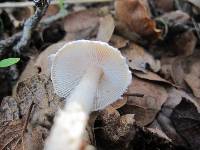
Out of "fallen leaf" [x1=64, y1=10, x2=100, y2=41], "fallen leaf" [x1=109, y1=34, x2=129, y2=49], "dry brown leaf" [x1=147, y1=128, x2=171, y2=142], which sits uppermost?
"fallen leaf" [x1=64, y1=10, x2=100, y2=41]

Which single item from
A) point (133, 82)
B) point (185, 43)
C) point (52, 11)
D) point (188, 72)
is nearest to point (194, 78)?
point (188, 72)

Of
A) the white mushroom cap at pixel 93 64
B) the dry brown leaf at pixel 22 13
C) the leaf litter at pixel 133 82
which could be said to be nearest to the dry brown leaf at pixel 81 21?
the leaf litter at pixel 133 82

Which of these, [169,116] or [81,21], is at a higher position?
[81,21]

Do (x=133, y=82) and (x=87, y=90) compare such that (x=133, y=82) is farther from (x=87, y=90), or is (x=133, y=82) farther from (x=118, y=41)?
(x=87, y=90)

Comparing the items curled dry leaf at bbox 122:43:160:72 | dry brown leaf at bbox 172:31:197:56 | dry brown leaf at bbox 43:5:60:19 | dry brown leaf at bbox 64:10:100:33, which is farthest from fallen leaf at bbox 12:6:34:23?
dry brown leaf at bbox 172:31:197:56

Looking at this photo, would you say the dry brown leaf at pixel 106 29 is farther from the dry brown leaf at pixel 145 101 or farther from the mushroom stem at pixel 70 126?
the mushroom stem at pixel 70 126

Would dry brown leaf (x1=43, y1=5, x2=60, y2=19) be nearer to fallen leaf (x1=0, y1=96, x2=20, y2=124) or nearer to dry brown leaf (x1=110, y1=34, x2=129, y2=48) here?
dry brown leaf (x1=110, y1=34, x2=129, y2=48)

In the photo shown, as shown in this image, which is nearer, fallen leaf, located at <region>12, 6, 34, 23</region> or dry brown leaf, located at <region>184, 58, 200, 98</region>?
dry brown leaf, located at <region>184, 58, 200, 98</region>

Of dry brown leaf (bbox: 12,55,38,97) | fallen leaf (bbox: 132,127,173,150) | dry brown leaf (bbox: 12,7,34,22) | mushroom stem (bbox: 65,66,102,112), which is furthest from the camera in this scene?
dry brown leaf (bbox: 12,7,34,22)
